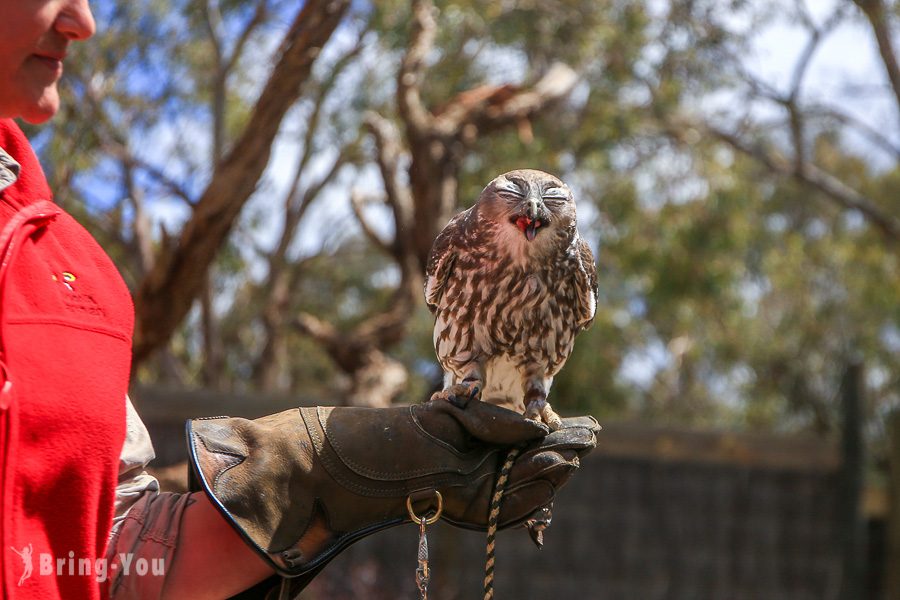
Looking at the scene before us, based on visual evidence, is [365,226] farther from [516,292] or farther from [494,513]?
[494,513]

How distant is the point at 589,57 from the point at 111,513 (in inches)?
363

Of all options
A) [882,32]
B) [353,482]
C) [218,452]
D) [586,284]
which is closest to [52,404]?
[218,452]

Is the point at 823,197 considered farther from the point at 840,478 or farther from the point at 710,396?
the point at 840,478

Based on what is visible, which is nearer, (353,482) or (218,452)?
(218,452)

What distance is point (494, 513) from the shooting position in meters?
2.38

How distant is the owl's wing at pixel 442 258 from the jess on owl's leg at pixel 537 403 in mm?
441

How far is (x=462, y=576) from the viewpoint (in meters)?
7.38

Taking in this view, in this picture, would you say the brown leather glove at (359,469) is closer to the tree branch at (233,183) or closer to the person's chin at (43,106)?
the person's chin at (43,106)

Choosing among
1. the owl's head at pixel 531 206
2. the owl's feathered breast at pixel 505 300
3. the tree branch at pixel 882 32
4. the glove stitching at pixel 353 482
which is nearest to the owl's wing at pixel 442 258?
the owl's feathered breast at pixel 505 300

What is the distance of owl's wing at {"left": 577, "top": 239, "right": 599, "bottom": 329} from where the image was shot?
3.20 m

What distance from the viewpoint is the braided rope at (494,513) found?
232 cm

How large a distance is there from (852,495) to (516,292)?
553 cm

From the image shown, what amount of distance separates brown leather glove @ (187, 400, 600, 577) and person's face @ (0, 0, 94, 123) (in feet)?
2.33

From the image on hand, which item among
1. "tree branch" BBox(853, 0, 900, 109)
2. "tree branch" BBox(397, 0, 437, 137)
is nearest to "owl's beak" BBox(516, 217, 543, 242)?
"tree branch" BBox(397, 0, 437, 137)
